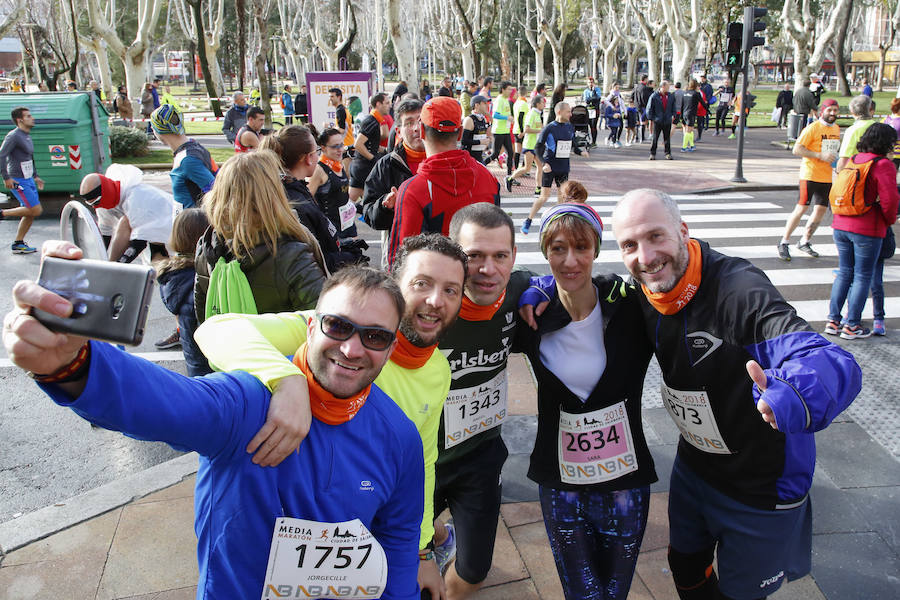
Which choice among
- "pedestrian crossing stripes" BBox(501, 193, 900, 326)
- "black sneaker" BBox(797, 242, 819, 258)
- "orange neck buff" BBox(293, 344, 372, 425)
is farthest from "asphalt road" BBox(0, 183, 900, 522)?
"black sneaker" BBox(797, 242, 819, 258)

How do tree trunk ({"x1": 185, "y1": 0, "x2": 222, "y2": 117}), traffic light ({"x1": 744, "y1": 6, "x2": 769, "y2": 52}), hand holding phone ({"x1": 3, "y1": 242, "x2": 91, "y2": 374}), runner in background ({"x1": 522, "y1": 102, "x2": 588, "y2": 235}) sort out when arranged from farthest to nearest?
1. tree trunk ({"x1": 185, "y1": 0, "x2": 222, "y2": 117})
2. traffic light ({"x1": 744, "y1": 6, "x2": 769, "y2": 52})
3. runner in background ({"x1": 522, "y1": 102, "x2": 588, "y2": 235})
4. hand holding phone ({"x1": 3, "y1": 242, "x2": 91, "y2": 374})

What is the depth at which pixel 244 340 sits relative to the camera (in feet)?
6.27

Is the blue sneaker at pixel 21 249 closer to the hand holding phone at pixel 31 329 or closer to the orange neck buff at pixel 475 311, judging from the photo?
the orange neck buff at pixel 475 311

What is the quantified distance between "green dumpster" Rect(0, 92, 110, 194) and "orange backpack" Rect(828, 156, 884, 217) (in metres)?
12.6

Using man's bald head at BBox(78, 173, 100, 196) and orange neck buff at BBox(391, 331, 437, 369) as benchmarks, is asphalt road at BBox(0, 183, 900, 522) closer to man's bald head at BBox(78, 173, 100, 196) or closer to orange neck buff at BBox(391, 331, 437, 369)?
man's bald head at BBox(78, 173, 100, 196)

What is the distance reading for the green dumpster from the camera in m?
12.7

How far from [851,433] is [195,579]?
432cm

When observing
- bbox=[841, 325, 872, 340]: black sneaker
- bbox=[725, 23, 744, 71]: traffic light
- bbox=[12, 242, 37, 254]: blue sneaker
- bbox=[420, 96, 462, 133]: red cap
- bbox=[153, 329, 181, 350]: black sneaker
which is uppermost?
bbox=[725, 23, 744, 71]: traffic light

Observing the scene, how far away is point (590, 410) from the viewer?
8.69 feet

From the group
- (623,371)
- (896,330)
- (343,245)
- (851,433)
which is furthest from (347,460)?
(896,330)

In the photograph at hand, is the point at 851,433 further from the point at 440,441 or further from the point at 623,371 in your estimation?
the point at 440,441

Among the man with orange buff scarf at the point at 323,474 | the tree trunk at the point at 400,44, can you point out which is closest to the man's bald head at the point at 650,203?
the man with orange buff scarf at the point at 323,474

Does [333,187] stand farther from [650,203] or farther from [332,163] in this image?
[650,203]

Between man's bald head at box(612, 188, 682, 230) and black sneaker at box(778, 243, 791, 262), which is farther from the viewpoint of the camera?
black sneaker at box(778, 243, 791, 262)
